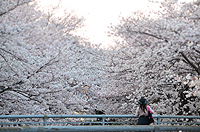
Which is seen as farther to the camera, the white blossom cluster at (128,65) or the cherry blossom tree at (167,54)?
the cherry blossom tree at (167,54)

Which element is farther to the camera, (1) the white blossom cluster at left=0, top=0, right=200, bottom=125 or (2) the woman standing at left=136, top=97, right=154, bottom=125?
(1) the white blossom cluster at left=0, top=0, right=200, bottom=125

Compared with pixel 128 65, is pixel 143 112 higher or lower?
lower

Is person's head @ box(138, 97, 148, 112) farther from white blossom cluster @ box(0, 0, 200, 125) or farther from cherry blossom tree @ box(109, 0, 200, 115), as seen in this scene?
cherry blossom tree @ box(109, 0, 200, 115)

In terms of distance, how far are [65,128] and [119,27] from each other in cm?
1075

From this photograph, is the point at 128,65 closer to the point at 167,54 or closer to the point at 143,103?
the point at 167,54

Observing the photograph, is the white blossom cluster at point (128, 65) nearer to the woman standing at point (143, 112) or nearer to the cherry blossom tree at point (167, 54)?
the cherry blossom tree at point (167, 54)

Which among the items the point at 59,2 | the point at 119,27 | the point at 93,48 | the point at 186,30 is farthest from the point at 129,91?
the point at 59,2

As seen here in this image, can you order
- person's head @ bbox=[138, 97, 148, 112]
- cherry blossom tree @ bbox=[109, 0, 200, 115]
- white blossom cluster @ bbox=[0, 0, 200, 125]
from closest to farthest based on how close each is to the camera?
person's head @ bbox=[138, 97, 148, 112]
white blossom cluster @ bbox=[0, 0, 200, 125]
cherry blossom tree @ bbox=[109, 0, 200, 115]

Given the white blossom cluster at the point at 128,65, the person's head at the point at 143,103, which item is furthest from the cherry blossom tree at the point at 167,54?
the person's head at the point at 143,103

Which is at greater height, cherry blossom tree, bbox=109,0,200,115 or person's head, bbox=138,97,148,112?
cherry blossom tree, bbox=109,0,200,115

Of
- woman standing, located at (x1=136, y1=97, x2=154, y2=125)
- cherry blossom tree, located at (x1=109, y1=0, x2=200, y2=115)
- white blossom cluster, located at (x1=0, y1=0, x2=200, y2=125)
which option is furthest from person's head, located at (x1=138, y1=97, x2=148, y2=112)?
cherry blossom tree, located at (x1=109, y1=0, x2=200, y2=115)

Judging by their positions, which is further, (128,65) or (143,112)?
(128,65)

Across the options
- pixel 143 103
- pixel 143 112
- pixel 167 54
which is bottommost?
pixel 143 112

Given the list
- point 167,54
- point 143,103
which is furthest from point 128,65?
point 143,103
